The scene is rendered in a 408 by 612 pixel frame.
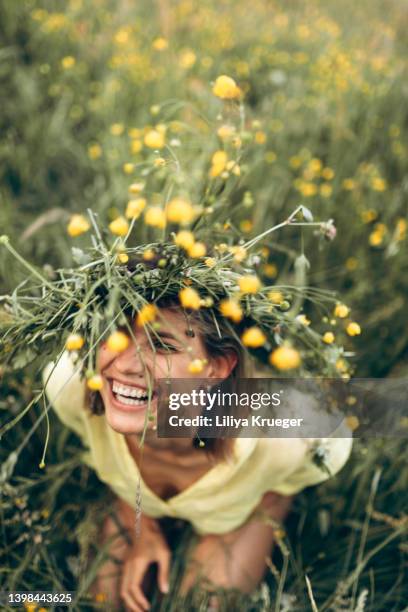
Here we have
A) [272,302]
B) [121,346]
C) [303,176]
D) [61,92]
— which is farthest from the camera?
[61,92]

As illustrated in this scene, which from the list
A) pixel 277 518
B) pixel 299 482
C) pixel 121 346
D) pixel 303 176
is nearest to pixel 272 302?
pixel 121 346

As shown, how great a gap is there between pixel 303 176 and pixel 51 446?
4.84ft

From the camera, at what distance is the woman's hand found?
1.44 metres

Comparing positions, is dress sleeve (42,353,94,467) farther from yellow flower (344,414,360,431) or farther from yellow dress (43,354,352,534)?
yellow flower (344,414,360,431)

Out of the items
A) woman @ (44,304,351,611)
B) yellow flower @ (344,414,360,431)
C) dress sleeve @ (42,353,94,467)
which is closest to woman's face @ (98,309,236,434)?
woman @ (44,304,351,611)

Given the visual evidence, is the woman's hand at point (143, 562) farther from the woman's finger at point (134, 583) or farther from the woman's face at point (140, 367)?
the woman's face at point (140, 367)

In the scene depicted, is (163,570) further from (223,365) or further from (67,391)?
(223,365)

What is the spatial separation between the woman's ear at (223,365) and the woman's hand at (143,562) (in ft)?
2.02

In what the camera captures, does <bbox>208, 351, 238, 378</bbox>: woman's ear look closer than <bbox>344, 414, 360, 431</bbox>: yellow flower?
Yes

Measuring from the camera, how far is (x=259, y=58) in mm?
3066

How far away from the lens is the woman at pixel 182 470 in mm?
1030

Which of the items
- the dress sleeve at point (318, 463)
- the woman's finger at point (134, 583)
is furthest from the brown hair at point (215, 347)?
the woman's finger at point (134, 583)

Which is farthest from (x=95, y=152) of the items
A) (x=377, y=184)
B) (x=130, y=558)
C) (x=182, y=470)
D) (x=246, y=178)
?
(x=130, y=558)

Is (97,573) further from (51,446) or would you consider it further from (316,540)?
(316,540)
